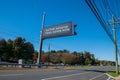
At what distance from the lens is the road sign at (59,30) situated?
42062 mm

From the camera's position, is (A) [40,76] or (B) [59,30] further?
(B) [59,30]

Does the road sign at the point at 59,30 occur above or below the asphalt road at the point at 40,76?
above

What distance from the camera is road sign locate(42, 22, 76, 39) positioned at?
4206 cm

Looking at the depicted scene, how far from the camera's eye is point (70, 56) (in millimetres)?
119062

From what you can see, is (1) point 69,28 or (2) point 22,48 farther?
(2) point 22,48

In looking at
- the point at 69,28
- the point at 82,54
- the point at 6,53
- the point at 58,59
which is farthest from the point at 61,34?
the point at 82,54

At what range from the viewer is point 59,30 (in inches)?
1740

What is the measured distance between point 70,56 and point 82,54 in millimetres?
24495

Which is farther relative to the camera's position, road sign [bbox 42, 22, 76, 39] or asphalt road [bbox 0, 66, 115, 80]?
road sign [bbox 42, 22, 76, 39]

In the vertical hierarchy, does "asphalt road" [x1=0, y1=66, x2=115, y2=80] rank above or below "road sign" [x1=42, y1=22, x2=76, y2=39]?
below

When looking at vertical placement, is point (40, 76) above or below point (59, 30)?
below

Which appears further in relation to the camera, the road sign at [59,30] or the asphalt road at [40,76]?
the road sign at [59,30]

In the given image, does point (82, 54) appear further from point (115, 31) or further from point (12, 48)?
point (115, 31)

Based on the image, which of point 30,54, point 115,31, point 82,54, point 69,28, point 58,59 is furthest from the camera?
point 82,54
